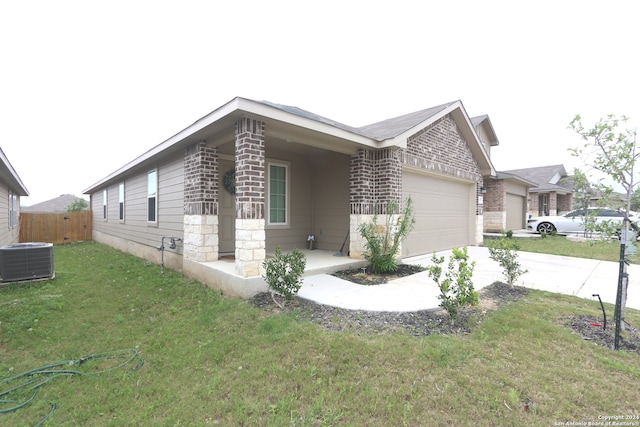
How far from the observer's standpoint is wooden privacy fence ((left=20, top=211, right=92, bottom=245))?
1437cm

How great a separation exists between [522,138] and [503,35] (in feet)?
48.3

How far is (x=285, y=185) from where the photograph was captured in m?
7.88

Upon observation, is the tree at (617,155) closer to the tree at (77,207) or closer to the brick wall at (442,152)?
the brick wall at (442,152)

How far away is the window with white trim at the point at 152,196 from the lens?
8.19 metres

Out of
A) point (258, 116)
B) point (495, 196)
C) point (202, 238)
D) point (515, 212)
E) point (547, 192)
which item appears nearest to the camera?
point (258, 116)

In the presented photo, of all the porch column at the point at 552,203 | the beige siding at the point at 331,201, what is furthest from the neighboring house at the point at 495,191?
the beige siding at the point at 331,201

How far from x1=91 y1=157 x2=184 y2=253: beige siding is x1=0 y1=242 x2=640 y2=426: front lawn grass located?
A: 3303 mm

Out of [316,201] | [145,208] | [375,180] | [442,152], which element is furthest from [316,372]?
[145,208]

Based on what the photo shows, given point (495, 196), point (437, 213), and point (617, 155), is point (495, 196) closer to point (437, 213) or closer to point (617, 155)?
point (437, 213)

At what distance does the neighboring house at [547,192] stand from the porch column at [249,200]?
18347mm

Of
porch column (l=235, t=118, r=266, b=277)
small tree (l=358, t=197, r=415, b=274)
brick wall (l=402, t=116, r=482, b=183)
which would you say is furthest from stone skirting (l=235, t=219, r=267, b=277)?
brick wall (l=402, t=116, r=482, b=183)

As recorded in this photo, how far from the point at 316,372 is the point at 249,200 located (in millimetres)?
2854

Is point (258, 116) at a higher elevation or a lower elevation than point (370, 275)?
higher

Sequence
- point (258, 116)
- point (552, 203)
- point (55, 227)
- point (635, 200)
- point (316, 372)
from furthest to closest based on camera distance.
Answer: point (552, 203) → point (55, 227) → point (258, 116) → point (635, 200) → point (316, 372)
